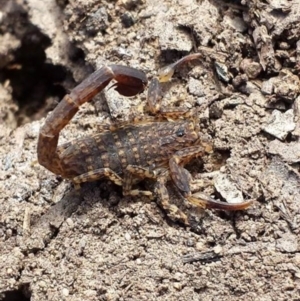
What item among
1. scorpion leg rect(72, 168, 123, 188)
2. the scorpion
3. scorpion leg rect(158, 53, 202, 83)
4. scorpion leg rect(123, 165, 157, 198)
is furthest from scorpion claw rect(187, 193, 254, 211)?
scorpion leg rect(158, 53, 202, 83)

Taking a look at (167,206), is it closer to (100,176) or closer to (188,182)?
(188,182)

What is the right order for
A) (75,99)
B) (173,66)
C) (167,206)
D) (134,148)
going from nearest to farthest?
(75,99)
(167,206)
(134,148)
(173,66)

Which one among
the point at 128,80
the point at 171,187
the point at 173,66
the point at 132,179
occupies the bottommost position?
the point at 171,187

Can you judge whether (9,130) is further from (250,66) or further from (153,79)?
(250,66)

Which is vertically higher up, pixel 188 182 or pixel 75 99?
pixel 75 99

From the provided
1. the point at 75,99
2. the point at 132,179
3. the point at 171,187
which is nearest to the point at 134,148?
the point at 132,179

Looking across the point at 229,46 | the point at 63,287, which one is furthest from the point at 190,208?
the point at 229,46

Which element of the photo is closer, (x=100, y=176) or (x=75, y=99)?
(x=75, y=99)
